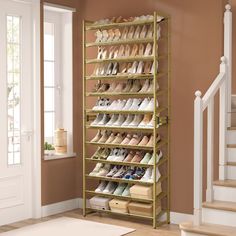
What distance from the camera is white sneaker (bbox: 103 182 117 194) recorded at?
20.3 ft

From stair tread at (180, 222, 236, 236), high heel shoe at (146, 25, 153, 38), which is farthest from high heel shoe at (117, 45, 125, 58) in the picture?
stair tread at (180, 222, 236, 236)

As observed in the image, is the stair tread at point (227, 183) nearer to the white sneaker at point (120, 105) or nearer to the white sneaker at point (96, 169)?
the white sneaker at point (120, 105)

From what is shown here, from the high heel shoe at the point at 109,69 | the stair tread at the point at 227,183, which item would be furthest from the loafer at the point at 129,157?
the stair tread at the point at 227,183

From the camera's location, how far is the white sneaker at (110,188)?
6176 millimetres

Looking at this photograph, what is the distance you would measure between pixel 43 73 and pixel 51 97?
54cm

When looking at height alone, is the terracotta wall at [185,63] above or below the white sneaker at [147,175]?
above

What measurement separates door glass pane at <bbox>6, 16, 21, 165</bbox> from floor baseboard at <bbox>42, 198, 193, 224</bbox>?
0.74 metres

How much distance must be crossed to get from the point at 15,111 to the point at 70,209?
1.53 meters

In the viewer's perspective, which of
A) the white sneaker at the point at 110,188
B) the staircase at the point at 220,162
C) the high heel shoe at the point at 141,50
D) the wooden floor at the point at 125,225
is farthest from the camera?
the white sneaker at the point at 110,188

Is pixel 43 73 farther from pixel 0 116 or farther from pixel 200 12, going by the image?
pixel 200 12

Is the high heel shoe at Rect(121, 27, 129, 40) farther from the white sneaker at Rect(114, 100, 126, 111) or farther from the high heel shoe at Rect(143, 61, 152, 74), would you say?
the white sneaker at Rect(114, 100, 126, 111)

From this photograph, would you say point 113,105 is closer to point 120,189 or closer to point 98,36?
point 98,36

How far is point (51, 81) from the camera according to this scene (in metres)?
6.71

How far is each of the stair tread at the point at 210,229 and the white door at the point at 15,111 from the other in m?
2.27
